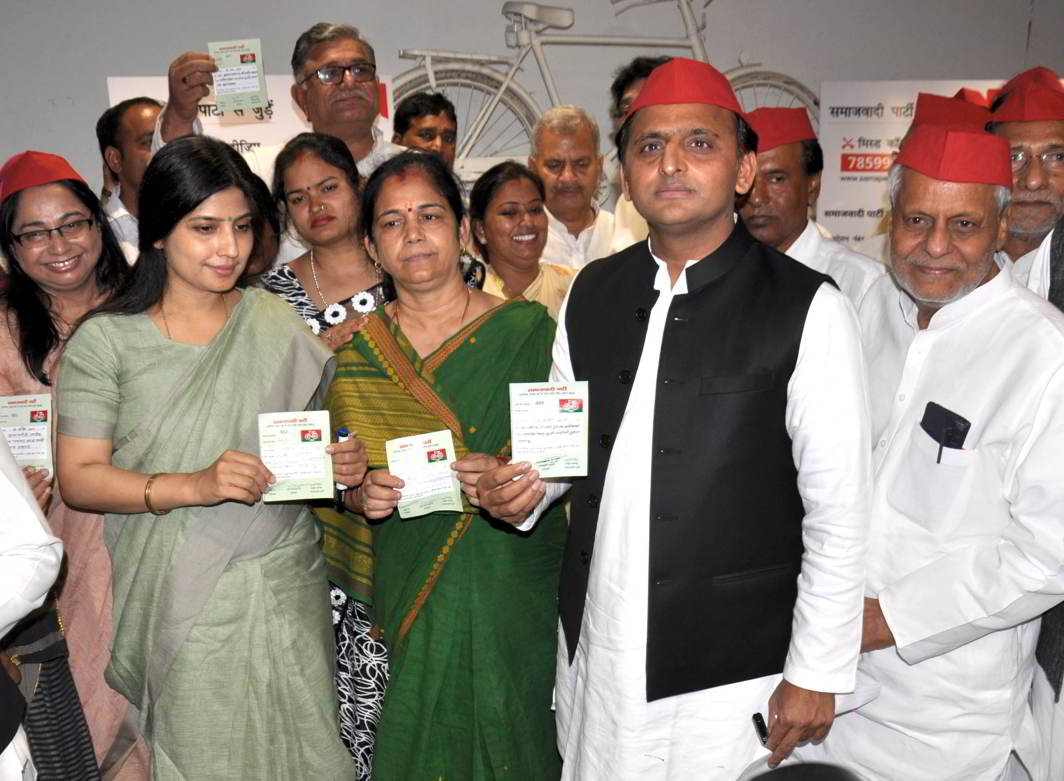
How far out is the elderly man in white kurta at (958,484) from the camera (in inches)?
78.9

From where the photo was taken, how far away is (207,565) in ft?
8.18

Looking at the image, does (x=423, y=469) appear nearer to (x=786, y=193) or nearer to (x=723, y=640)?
(x=723, y=640)

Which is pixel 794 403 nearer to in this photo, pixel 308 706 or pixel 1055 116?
pixel 308 706

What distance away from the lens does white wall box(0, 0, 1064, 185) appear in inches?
270

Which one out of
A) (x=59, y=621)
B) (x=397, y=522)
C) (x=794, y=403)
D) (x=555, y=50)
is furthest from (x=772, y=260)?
(x=555, y=50)

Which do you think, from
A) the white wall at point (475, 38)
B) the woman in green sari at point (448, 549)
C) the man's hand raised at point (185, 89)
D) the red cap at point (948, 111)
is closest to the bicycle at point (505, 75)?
the white wall at point (475, 38)

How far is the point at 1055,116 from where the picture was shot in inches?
122

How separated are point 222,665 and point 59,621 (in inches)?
26.7

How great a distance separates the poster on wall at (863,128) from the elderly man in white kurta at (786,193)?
4576mm

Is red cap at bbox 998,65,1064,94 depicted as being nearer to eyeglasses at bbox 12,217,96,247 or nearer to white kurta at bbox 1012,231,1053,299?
white kurta at bbox 1012,231,1053,299

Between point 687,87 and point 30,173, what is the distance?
86.6 inches

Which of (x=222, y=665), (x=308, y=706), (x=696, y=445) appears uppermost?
(x=696, y=445)

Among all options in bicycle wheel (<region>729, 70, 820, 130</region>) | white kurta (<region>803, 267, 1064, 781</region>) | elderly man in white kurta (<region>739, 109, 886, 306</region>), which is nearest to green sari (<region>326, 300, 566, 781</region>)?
white kurta (<region>803, 267, 1064, 781</region>)

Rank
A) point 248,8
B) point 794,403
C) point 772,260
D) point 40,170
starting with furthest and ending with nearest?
point 248,8, point 40,170, point 772,260, point 794,403
